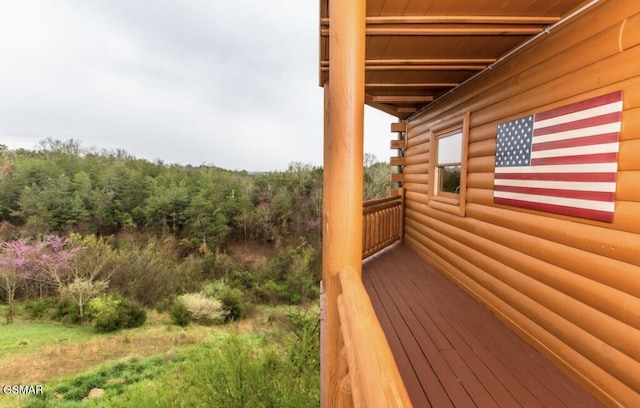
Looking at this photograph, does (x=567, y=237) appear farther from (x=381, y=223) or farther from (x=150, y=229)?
(x=150, y=229)

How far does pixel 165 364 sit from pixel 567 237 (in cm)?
1439

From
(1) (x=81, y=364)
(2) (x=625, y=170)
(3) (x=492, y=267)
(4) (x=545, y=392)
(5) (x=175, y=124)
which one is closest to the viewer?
(2) (x=625, y=170)

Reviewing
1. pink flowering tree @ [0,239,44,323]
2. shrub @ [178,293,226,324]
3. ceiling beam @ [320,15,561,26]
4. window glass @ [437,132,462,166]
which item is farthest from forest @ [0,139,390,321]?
ceiling beam @ [320,15,561,26]

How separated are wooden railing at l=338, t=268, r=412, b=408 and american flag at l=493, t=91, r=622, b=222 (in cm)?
165

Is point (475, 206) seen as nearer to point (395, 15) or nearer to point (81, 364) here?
point (395, 15)

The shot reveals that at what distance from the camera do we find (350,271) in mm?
1443

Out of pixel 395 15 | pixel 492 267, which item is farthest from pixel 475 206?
pixel 395 15

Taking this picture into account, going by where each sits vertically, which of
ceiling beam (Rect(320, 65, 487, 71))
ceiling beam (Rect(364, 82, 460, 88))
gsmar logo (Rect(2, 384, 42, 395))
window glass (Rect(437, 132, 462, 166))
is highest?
ceiling beam (Rect(364, 82, 460, 88))

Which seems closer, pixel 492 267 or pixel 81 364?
pixel 492 267

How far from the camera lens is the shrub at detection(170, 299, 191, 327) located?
52.7ft

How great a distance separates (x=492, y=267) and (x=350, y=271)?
2.16 metres

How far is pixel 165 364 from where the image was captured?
12.1 metres

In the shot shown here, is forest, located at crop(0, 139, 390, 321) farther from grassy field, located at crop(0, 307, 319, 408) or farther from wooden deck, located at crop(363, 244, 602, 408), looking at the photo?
wooden deck, located at crop(363, 244, 602, 408)

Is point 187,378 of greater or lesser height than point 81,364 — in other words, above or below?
above
